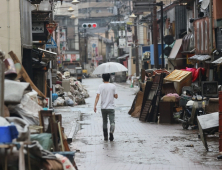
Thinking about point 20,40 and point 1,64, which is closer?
point 1,64

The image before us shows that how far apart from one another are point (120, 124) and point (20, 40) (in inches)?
231

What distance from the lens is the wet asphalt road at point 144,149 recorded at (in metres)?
10.3

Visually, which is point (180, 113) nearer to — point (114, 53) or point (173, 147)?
point (173, 147)

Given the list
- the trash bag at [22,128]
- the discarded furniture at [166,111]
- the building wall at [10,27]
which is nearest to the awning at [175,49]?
the discarded furniture at [166,111]

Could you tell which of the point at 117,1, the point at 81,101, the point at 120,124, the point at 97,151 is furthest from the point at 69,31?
the point at 97,151

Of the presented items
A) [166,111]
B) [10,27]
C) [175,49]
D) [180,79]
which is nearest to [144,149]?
[10,27]

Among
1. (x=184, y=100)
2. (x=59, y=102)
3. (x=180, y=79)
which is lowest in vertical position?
(x=59, y=102)

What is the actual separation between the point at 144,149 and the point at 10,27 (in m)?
5.56

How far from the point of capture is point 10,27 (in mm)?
14766

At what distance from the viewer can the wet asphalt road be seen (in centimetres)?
1026

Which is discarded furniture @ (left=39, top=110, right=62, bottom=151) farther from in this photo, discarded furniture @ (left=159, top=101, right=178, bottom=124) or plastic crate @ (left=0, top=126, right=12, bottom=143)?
discarded furniture @ (left=159, top=101, right=178, bottom=124)

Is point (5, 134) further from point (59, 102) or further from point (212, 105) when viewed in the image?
point (59, 102)

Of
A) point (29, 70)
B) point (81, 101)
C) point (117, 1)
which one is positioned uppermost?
point (117, 1)

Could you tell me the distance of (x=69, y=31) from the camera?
379ft
